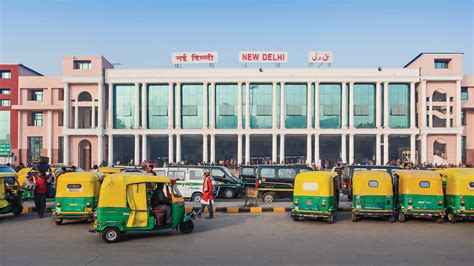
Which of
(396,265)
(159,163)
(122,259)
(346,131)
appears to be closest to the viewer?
(396,265)

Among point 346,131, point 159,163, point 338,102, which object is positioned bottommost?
point 159,163

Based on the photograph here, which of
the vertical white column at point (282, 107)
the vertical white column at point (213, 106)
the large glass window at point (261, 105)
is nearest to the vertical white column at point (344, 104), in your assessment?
the vertical white column at point (282, 107)

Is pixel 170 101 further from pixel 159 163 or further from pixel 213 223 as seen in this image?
pixel 213 223

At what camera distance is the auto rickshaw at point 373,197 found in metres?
15.2

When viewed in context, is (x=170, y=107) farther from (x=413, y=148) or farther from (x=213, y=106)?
(x=413, y=148)

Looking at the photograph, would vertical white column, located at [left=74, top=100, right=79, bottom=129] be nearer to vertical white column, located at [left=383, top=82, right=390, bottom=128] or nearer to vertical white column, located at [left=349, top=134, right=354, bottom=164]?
vertical white column, located at [left=349, top=134, right=354, bottom=164]

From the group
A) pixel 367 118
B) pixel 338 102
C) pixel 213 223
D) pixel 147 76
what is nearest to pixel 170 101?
pixel 147 76

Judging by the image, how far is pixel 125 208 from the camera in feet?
39.5

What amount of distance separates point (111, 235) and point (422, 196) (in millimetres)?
10137

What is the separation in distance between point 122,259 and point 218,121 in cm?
5167

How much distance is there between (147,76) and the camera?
61250 mm

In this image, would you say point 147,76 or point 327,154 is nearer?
point 147,76

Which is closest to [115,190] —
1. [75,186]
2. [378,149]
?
[75,186]

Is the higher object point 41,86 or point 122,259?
point 41,86
